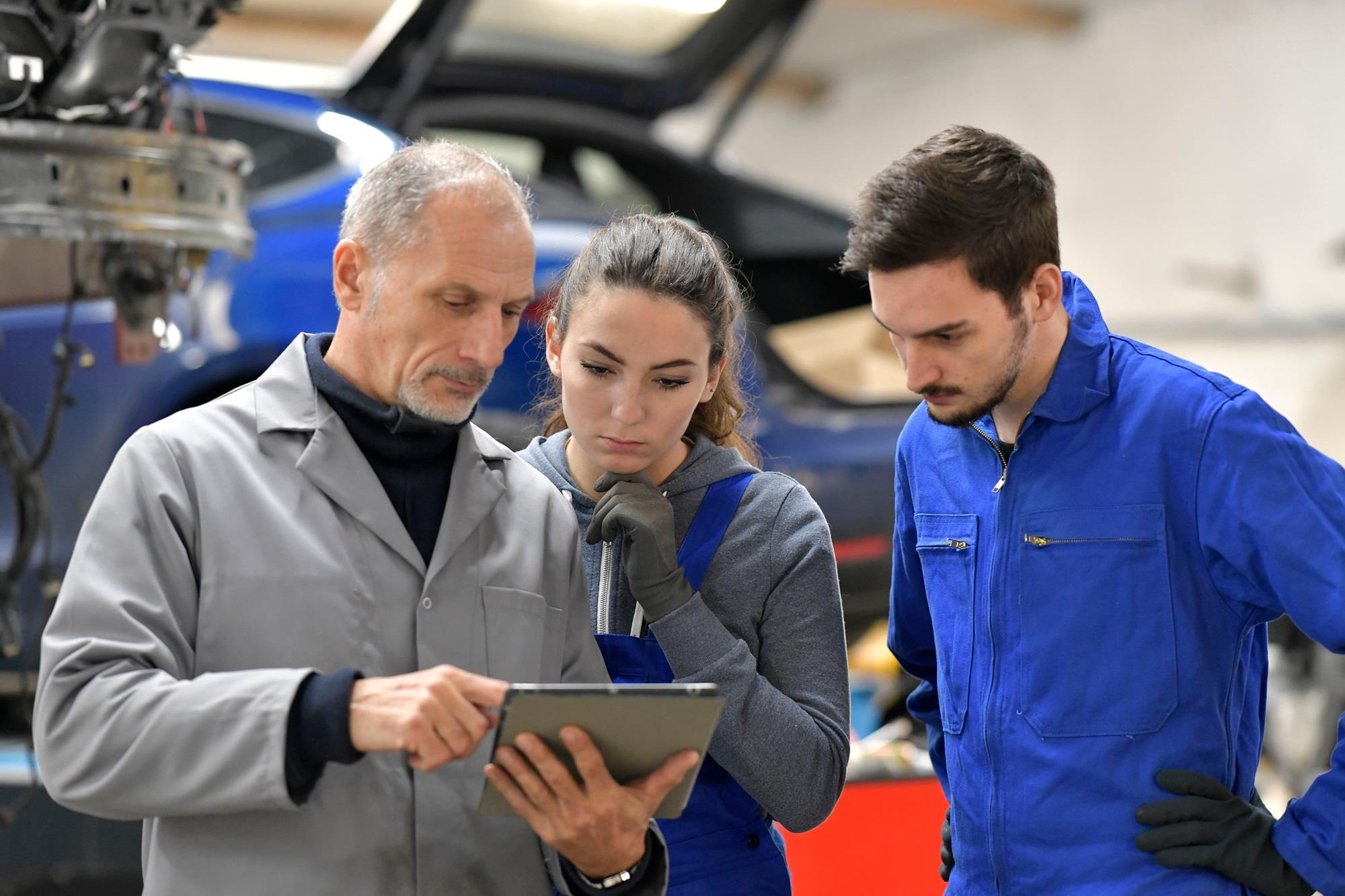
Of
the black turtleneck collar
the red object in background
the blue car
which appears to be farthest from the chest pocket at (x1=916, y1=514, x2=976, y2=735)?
the blue car

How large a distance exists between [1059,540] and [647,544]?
444mm

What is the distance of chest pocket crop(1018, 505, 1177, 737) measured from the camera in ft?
4.60

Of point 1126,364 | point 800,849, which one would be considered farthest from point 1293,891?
point 800,849

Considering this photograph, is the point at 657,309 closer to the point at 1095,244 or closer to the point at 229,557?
the point at 229,557

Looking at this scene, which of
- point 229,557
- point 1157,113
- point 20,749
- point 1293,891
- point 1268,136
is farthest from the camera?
point 1157,113

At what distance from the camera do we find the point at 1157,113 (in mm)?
8008

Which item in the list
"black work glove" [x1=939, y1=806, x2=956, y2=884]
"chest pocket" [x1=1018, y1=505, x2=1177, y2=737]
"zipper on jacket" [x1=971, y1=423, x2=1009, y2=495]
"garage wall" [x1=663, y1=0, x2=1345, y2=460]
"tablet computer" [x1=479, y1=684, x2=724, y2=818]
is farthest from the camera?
"garage wall" [x1=663, y1=0, x2=1345, y2=460]

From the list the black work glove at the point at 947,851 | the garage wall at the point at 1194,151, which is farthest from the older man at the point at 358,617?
the garage wall at the point at 1194,151

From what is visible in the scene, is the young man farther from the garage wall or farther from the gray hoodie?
the garage wall

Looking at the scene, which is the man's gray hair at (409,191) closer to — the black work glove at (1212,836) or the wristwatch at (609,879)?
the wristwatch at (609,879)

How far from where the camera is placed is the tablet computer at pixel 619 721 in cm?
108

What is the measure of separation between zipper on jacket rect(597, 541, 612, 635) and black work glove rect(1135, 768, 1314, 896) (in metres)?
0.61

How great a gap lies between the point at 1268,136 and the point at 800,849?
619 cm

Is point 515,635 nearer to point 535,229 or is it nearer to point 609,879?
point 609,879
